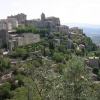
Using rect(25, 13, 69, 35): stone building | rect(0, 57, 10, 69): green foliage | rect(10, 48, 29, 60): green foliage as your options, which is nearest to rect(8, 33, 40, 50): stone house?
rect(10, 48, 29, 60): green foliage

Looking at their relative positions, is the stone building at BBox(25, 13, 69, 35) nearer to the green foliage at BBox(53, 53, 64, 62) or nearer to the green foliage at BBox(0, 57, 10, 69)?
the green foliage at BBox(53, 53, 64, 62)

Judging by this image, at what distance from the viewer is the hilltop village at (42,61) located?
8109mm

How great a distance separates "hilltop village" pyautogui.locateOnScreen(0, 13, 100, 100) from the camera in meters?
8.11

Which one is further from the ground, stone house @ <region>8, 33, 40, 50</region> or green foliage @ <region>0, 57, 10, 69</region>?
stone house @ <region>8, 33, 40, 50</region>

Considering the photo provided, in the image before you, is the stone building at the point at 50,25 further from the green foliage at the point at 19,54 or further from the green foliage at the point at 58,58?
the green foliage at the point at 19,54

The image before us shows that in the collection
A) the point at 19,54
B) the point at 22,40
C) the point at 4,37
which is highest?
the point at 4,37

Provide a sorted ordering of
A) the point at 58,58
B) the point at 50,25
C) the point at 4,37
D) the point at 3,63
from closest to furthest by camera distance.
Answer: the point at 3,63
the point at 58,58
the point at 4,37
the point at 50,25

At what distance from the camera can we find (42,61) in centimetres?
860

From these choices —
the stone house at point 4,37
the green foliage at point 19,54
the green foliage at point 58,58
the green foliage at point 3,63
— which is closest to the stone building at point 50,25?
the stone house at point 4,37

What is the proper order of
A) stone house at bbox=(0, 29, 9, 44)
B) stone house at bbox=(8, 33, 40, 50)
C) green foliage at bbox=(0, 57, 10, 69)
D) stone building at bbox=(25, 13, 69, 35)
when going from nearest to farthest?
1. green foliage at bbox=(0, 57, 10, 69)
2. stone house at bbox=(8, 33, 40, 50)
3. stone house at bbox=(0, 29, 9, 44)
4. stone building at bbox=(25, 13, 69, 35)

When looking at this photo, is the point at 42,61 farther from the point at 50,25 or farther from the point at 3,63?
the point at 50,25

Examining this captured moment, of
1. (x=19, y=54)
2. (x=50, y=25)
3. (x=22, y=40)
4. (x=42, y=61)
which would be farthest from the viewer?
(x=50, y=25)

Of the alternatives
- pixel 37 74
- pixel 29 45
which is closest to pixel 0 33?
pixel 29 45

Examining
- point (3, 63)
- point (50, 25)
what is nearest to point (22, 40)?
point (3, 63)
